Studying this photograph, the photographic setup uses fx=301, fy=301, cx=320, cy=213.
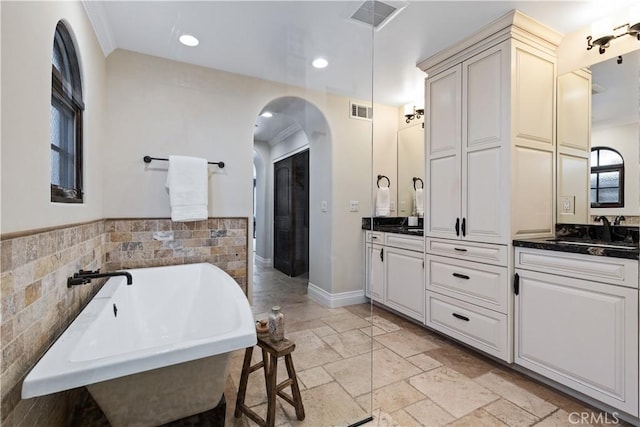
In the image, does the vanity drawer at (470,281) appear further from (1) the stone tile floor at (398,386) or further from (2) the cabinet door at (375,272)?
(2) the cabinet door at (375,272)

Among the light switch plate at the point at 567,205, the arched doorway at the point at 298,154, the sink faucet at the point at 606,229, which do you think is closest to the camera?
the sink faucet at the point at 606,229

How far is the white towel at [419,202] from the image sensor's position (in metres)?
3.42

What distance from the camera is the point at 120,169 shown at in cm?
243

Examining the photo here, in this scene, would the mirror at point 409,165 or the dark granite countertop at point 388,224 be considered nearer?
the dark granite countertop at point 388,224

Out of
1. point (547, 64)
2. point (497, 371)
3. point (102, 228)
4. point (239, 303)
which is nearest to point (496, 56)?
point (547, 64)

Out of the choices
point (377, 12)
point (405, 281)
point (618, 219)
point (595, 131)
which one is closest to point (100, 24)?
point (377, 12)

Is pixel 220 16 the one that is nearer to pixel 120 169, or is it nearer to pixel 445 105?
pixel 120 169

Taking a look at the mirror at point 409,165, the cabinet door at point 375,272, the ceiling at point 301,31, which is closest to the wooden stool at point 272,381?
the cabinet door at point 375,272

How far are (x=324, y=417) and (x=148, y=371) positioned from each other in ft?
3.18

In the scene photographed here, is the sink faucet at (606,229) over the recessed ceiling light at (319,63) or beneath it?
beneath

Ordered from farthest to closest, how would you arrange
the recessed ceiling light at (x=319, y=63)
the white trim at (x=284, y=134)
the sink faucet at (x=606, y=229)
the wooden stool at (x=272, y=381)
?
the white trim at (x=284, y=134) < the recessed ceiling light at (x=319, y=63) < the sink faucet at (x=606, y=229) < the wooden stool at (x=272, y=381)

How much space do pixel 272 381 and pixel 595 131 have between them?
260 cm

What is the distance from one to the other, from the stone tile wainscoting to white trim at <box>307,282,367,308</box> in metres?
1.27

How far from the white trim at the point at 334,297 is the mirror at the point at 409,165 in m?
1.11
